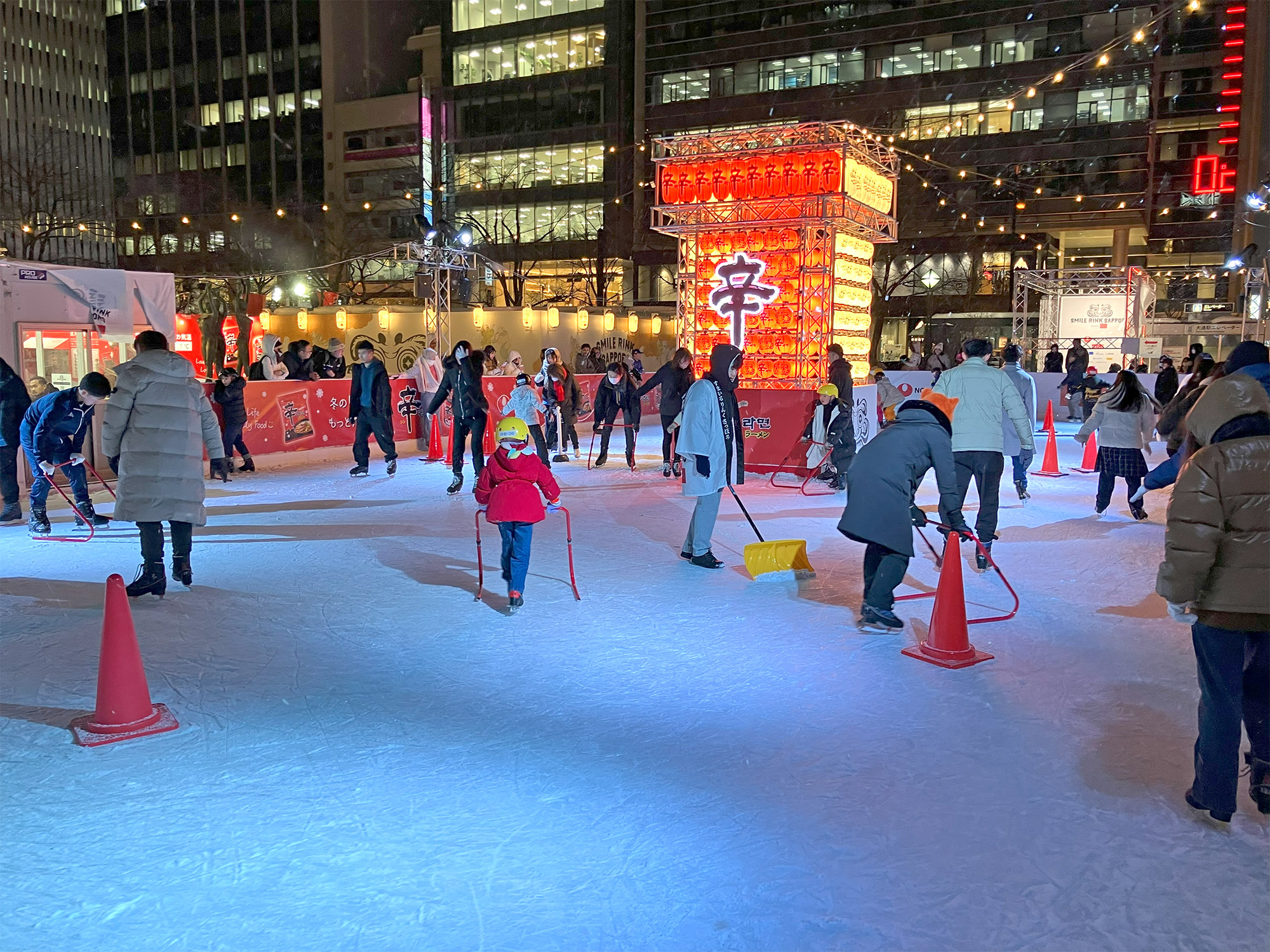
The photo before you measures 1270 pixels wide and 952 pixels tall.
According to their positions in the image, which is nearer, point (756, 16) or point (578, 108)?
point (756, 16)

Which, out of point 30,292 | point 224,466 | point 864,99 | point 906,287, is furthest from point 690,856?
point 864,99

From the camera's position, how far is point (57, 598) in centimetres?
591

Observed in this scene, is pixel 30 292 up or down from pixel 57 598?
up

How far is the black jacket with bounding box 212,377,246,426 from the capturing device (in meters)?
11.5

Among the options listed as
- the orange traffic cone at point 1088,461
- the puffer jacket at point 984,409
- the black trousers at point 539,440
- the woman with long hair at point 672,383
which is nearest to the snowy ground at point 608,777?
the puffer jacket at point 984,409

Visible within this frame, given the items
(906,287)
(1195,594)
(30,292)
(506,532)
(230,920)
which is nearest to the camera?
(230,920)

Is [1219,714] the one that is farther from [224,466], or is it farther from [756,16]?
[756,16]

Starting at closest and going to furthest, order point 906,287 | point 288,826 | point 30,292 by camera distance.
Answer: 1. point 288,826
2. point 30,292
3. point 906,287

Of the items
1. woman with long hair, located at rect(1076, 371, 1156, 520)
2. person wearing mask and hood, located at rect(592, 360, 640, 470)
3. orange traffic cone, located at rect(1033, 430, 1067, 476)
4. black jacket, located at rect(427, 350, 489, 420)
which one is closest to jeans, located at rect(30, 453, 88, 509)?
black jacket, located at rect(427, 350, 489, 420)

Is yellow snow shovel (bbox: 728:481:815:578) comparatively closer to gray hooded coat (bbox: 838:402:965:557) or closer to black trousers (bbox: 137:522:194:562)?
gray hooded coat (bbox: 838:402:965:557)

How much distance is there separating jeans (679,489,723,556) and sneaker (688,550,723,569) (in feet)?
0.09

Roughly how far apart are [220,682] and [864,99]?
1758 inches

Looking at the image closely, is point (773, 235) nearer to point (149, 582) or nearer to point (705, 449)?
point (705, 449)

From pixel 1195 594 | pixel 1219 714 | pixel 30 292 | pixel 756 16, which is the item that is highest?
pixel 756 16
